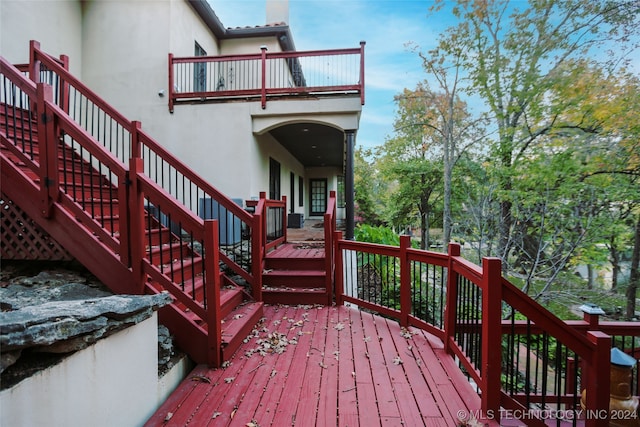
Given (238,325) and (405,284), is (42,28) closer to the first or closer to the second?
(238,325)

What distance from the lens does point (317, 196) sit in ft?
53.1

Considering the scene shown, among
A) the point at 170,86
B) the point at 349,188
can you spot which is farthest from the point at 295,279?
the point at 170,86

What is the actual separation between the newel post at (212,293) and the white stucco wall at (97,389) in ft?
1.80

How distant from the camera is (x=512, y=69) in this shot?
1000cm

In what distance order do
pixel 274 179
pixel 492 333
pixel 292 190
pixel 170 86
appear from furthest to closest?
pixel 292 190
pixel 274 179
pixel 170 86
pixel 492 333

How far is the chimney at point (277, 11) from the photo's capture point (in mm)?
10312

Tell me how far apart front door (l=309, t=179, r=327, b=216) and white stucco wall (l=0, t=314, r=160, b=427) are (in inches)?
555

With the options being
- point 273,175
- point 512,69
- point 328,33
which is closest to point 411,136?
point 512,69

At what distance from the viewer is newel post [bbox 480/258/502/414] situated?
2014 millimetres

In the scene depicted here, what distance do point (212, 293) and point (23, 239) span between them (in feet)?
7.53

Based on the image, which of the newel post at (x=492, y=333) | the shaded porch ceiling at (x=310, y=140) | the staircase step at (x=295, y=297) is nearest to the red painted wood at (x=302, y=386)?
the staircase step at (x=295, y=297)

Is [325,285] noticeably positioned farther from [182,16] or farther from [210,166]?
[182,16]

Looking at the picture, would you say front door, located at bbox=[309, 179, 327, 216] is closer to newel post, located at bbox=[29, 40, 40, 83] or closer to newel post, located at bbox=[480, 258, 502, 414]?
newel post, located at bbox=[29, 40, 40, 83]

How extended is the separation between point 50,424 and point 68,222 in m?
2.09
